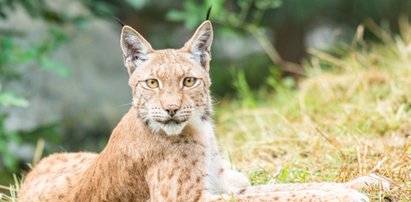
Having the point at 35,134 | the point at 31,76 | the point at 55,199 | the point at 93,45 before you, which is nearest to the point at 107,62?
the point at 93,45

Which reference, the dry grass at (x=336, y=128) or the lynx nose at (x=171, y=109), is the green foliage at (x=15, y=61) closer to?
the dry grass at (x=336, y=128)

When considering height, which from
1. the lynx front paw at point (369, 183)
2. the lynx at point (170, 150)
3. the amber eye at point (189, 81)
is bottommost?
the lynx front paw at point (369, 183)

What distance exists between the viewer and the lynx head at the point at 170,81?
14.9 ft

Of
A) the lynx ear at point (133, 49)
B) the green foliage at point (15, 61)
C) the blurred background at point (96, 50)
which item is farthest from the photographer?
the blurred background at point (96, 50)

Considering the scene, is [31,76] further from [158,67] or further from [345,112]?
[158,67]

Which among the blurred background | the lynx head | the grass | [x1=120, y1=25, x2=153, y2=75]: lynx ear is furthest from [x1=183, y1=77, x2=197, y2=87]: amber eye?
the blurred background

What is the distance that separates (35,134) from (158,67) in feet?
13.3

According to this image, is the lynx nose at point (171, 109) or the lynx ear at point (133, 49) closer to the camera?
the lynx nose at point (171, 109)

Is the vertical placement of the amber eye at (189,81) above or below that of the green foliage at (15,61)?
below

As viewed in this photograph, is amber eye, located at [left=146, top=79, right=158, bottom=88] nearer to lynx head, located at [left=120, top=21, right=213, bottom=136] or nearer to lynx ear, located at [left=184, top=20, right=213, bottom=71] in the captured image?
lynx head, located at [left=120, top=21, right=213, bottom=136]

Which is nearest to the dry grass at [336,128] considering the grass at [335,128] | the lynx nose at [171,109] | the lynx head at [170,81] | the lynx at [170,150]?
the grass at [335,128]

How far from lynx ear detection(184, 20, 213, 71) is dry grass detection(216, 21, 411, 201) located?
915 millimetres

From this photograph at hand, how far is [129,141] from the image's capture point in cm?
475

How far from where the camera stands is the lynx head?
454cm
